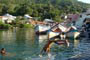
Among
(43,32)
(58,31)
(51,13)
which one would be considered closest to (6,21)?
(51,13)

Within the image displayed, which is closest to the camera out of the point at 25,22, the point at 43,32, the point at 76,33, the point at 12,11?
the point at 76,33

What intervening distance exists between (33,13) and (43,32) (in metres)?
70.4

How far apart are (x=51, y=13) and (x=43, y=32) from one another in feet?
203

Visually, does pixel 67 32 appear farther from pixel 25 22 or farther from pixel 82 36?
pixel 25 22

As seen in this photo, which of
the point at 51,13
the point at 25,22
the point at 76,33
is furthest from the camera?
the point at 51,13

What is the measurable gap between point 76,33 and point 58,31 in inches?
191

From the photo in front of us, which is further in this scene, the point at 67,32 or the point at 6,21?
the point at 6,21

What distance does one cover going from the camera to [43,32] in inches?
2844

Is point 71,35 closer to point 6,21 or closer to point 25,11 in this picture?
point 6,21

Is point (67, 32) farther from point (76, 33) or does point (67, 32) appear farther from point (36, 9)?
point (36, 9)

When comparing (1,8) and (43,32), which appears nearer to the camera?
(43,32)

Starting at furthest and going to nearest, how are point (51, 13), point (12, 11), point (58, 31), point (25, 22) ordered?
point (12, 11) → point (51, 13) → point (25, 22) → point (58, 31)

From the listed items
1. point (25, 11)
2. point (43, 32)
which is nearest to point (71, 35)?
point (43, 32)

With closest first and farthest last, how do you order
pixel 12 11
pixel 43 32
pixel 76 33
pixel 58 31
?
1. pixel 76 33
2. pixel 58 31
3. pixel 43 32
4. pixel 12 11
